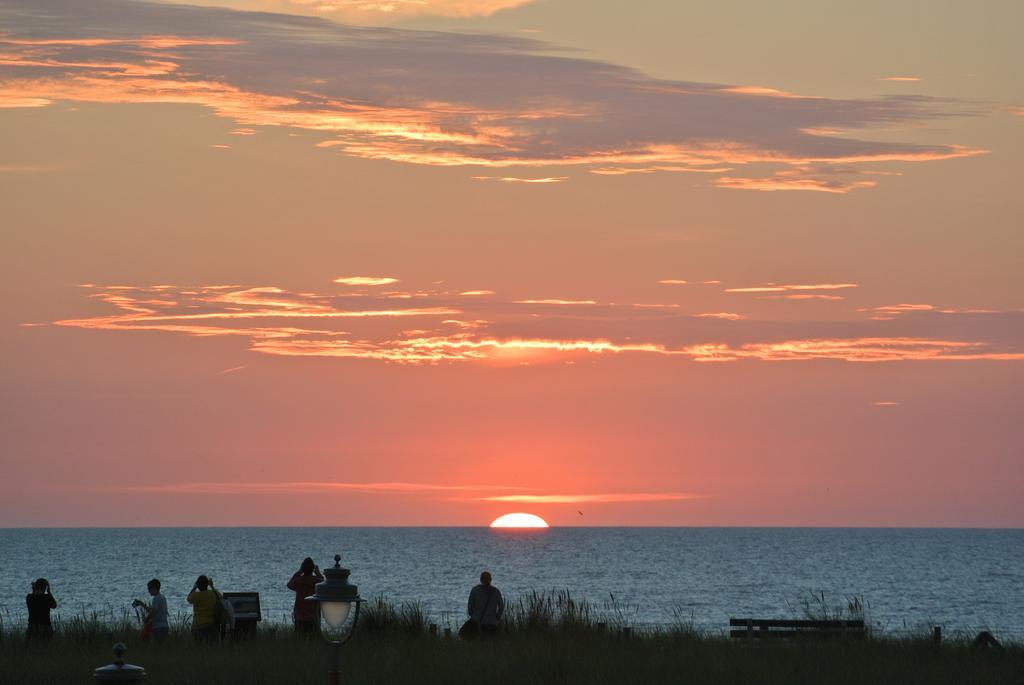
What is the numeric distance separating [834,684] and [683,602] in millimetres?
57587

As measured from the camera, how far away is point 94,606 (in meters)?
72.3

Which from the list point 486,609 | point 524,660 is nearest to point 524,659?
point 524,660

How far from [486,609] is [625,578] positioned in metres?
80.5

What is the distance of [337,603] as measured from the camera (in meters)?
17.2

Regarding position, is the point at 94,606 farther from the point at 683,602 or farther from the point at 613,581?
the point at 613,581

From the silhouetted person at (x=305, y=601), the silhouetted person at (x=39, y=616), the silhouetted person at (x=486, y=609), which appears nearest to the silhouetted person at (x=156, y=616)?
the silhouetted person at (x=39, y=616)

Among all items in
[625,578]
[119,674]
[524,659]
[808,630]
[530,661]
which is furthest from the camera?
[625,578]

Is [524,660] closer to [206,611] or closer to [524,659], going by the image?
[524,659]

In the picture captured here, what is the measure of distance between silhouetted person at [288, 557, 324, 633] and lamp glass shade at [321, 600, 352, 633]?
983cm

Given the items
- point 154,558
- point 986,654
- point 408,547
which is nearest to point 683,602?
point 986,654

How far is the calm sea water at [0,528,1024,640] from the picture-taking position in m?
71.6

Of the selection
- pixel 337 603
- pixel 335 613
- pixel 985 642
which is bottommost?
pixel 985 642

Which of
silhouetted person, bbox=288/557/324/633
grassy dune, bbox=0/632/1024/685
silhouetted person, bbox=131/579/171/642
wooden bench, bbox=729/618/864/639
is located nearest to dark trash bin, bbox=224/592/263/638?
silhouetted person, bbox=288/557/324/633

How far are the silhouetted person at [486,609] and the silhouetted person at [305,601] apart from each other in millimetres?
2761
